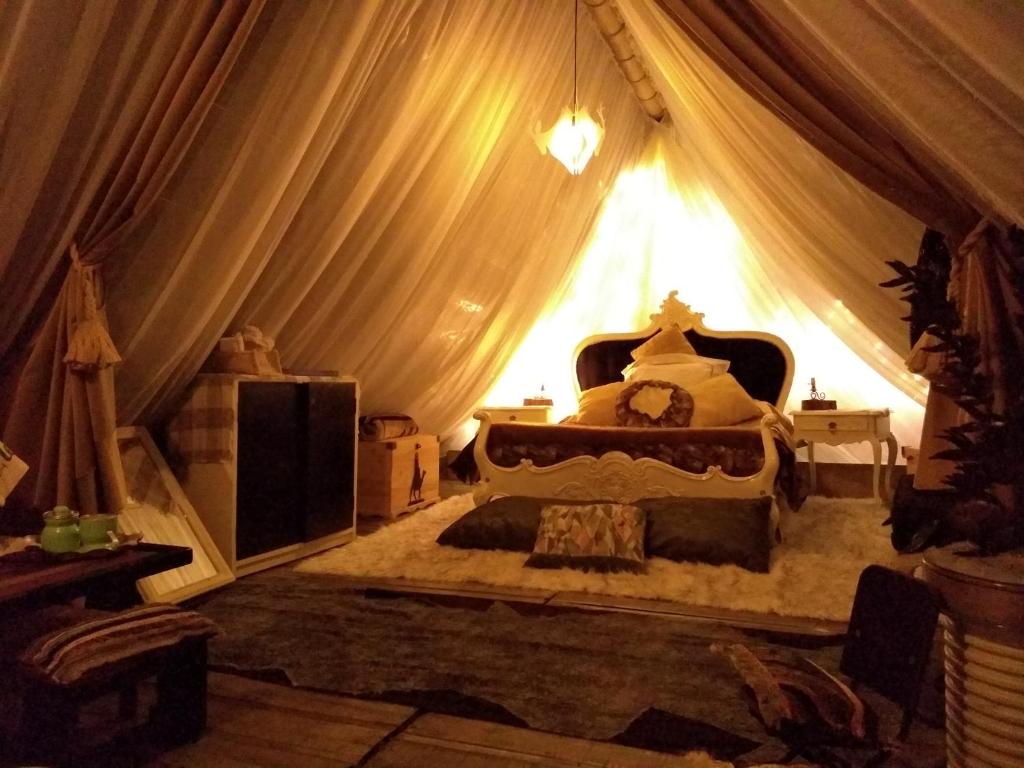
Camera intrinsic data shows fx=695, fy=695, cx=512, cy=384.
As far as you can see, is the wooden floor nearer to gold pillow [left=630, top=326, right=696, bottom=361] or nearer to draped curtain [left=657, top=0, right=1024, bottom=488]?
draped curtain [left=657, top=0, right=1024, bottom=488]

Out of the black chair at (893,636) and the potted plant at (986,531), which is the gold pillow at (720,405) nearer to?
the potted plant at (986,531)

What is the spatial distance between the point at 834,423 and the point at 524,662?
10.9ft

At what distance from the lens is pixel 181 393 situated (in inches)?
124

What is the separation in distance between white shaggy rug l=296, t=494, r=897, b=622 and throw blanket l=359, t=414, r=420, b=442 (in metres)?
0.77

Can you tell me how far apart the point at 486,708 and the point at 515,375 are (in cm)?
429

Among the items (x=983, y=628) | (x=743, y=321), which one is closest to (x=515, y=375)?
(x=743, y=321)

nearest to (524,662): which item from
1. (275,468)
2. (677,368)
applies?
(275,468)

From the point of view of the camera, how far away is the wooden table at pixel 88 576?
157 centimetres

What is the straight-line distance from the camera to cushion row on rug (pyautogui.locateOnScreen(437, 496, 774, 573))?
310 centimetres

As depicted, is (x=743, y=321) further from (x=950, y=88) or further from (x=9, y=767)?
(x=9, y=767)

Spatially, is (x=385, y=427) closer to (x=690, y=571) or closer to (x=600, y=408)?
(x=600, y=408)

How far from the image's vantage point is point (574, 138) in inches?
136

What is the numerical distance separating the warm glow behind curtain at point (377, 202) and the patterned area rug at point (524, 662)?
1222mm

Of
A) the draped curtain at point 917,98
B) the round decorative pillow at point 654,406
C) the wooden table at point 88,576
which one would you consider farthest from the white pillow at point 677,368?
the wooden table at point 88,576
